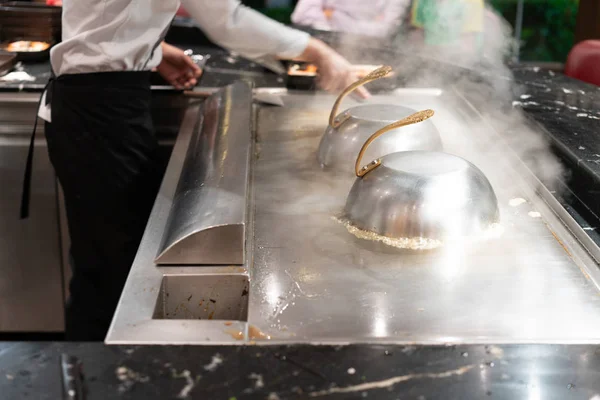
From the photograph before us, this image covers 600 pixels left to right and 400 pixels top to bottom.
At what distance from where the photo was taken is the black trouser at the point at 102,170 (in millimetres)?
2043

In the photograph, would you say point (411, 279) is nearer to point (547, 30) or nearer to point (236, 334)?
point (236, 334)

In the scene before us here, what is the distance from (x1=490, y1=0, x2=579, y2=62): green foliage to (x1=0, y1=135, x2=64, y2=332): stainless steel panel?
7.17 meters

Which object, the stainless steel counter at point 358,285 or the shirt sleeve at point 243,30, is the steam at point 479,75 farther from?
the shirt sleeve at point 243,30

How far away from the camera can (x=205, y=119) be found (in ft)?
6.76

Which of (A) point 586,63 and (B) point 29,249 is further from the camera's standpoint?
(A) point 586,63

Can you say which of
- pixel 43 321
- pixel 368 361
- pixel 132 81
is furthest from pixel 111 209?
pixel 368 361

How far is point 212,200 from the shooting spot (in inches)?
54.6

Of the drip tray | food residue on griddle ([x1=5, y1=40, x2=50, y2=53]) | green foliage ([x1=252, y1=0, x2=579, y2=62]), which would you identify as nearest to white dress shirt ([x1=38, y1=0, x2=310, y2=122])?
food residue on griddle ([x1=5, y1=40, x2=50, y2=53])

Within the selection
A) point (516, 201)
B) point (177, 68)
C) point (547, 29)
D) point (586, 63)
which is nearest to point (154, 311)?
point (516, 201)

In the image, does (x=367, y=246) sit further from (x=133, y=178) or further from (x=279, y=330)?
(x=133, y=178)

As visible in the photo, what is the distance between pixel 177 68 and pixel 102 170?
2.11ft

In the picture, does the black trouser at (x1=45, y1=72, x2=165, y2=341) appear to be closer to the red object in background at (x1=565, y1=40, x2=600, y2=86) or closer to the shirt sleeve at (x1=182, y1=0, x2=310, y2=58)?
the shirt sleeve at (x1=182, y1=0, x2=310, y2=58)

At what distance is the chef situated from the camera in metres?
1.96

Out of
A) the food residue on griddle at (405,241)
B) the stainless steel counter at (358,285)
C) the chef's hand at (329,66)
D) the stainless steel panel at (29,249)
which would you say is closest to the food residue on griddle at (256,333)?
the stainless steel counter at (358,285)
